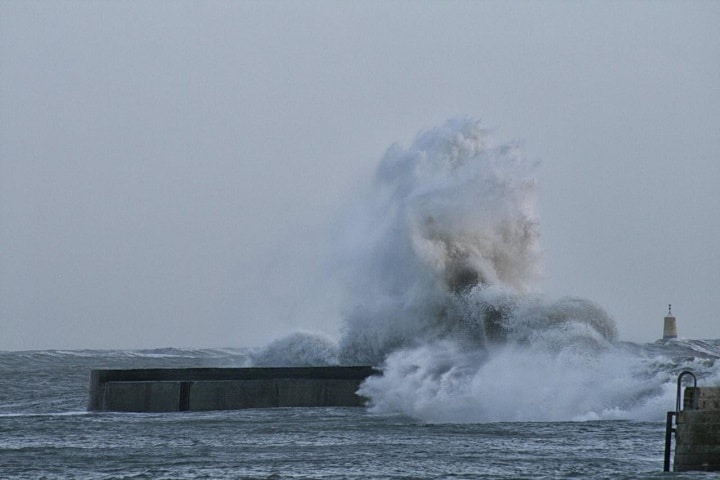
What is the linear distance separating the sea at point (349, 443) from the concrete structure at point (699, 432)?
34cm

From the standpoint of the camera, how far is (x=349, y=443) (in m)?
23.1

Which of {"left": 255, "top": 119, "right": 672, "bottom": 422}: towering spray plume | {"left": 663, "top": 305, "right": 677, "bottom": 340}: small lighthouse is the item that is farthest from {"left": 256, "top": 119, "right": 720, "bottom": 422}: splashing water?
{"left": 663, "top": 305, "right": 677, "bottom": 340}: small lighthouse

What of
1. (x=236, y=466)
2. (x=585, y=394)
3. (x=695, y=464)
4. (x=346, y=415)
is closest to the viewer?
(x=695, y=464)

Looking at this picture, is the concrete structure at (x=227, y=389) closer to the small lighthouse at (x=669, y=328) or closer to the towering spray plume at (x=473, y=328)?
the towering spray plume at (x=473, y=328)

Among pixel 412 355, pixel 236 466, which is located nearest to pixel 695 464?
pixel 236 466

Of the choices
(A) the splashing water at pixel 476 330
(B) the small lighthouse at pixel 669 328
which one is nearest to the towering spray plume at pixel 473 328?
(A) the splashing water at pixel 476 330

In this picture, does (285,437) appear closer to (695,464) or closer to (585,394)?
(585,394)

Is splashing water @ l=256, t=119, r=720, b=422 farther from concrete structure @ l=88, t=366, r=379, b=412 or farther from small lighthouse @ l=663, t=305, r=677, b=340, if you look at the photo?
small lighthouse @ l=663, t=305, r=677, b=340

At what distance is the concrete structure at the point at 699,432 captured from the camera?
17.8 meters

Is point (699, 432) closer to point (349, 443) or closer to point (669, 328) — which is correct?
point (349, 443)

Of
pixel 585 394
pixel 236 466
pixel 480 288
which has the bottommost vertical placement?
pixel 236 466

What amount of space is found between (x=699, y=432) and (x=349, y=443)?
7.08 m

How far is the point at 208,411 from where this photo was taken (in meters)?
32.4

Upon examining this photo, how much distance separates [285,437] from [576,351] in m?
8.52
